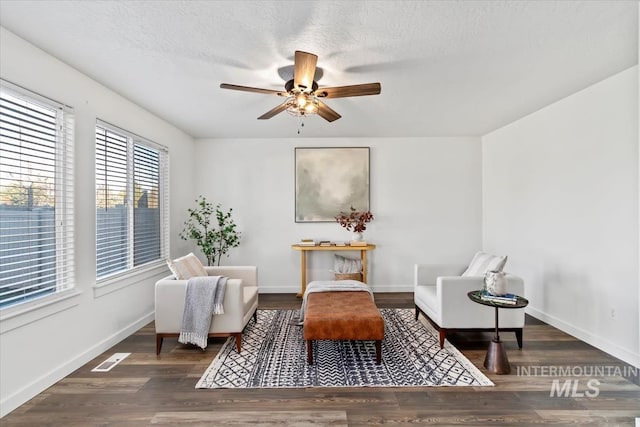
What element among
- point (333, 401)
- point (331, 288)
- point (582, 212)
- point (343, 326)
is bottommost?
point (333, 401)

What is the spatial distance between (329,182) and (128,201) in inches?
112

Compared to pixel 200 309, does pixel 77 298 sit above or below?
above

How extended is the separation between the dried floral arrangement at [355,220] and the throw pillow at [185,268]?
7.60 feet

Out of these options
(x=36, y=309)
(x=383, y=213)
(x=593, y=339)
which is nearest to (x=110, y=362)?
→ (x=36, y=309)

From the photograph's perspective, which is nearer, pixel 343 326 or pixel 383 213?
pixel 343 326

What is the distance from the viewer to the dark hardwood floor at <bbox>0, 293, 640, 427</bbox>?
1941 millimetres

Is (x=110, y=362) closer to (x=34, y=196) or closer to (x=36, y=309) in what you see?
(x=36, y=309)

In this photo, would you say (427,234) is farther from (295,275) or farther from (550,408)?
(550,408)

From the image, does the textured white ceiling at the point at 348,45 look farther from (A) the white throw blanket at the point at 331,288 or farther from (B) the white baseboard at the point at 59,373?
(B) the white baseboard at the point at 59,373

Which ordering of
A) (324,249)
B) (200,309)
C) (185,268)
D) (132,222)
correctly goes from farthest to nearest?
(324,249) → (132,222) → (185,268) → (200,309)

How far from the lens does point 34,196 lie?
7.45ft

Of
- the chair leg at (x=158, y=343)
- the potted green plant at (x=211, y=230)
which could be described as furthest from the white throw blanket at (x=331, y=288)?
the potted green plant at (x=211, y=230)

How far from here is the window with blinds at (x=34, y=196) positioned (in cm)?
208

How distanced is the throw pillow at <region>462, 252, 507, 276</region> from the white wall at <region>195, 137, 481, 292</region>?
5.40 feet
